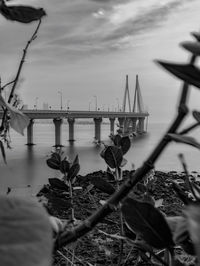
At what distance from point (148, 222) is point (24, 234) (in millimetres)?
138

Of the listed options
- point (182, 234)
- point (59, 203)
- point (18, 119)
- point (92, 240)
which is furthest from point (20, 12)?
point (92, 240)

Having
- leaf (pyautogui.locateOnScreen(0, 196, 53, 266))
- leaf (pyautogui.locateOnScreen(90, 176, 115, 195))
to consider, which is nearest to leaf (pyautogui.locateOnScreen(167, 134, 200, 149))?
leaf (pyautogui.locateOnScreen(0, 196, 53, 266))

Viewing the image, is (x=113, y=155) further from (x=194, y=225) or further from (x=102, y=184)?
(x=194, y=225)

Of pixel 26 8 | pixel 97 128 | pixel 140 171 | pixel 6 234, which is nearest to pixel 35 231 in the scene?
pixel 6 234

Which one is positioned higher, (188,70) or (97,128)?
(188,70)

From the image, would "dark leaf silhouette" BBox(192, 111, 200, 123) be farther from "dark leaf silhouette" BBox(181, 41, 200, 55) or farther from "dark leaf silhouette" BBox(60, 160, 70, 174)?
"dark leaf silhouette" BBox(60, 160, 70, 174)

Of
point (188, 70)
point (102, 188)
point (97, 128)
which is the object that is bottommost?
point (97, 128)

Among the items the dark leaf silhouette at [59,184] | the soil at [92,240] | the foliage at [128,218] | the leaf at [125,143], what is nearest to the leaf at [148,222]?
the foliage at [128,218]

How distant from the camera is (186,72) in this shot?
0.23 m

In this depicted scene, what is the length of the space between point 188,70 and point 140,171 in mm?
83

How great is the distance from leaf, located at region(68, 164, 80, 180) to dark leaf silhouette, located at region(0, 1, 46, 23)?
44cm

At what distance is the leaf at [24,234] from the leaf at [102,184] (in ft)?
1.13

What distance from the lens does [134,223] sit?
29 cm

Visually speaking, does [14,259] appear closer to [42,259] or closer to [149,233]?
[42,259]
